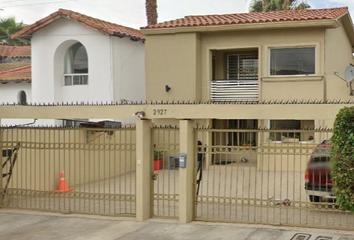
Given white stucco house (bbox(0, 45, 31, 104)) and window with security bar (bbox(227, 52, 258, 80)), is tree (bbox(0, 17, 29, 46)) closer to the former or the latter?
white stucco house (bbox(0, 45, 31, 104))

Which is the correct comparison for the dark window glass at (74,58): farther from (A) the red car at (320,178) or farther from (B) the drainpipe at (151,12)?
(A) the red car at (320,178)

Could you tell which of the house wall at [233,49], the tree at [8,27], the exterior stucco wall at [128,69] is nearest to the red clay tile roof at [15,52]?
the tree at [8,27]

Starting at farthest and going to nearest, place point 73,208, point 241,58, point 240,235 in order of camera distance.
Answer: point 241,58, point 73,208, point 240,235

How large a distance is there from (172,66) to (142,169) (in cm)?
1028

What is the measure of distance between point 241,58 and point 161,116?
1176cm

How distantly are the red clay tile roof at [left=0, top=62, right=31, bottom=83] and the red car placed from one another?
17340mm

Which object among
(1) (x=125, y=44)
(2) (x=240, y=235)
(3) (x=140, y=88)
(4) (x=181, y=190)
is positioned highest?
(1) (x=125, y=44)

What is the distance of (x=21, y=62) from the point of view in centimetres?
3044

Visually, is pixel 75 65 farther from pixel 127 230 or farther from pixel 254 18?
pixel 127 230

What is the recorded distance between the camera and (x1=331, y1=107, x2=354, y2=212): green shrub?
21.6 feet

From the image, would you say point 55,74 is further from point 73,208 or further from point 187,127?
point 187,127

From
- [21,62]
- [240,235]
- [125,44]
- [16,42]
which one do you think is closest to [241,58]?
[125,44]

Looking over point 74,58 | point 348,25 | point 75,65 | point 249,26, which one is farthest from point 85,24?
point 348,25

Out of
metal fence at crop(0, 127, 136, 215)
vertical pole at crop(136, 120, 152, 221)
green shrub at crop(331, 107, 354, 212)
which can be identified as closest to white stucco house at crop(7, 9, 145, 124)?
metal fence at crop(0, 127, 136, 215)
